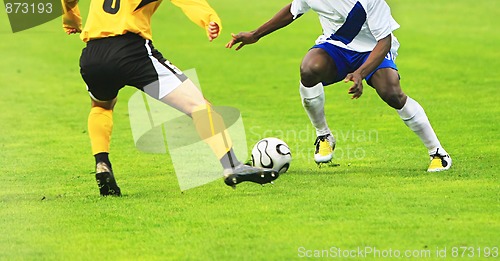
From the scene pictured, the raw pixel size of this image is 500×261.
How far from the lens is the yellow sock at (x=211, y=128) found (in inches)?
342

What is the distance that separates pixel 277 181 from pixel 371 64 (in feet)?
4.35

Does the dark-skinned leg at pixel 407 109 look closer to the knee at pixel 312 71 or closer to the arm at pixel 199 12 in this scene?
the knee at pixel 312 71

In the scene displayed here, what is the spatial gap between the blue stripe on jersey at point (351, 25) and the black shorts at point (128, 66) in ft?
6.51

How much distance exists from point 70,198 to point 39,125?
18.3 ft

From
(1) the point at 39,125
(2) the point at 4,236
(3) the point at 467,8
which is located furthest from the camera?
(3) the point at 467,8

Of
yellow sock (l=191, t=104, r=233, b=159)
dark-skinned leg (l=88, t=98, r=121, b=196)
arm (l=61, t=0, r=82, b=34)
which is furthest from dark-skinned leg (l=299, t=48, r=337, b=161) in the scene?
arm (l=61, t=0, r=82, b=34)

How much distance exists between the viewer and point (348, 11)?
32.5ft

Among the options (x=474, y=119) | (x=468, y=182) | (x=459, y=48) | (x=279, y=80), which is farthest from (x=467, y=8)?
(x=468, y=182)

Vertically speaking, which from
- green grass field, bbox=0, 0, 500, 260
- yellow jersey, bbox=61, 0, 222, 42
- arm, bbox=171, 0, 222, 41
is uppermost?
arm, bbox=171, 0, 222, 41

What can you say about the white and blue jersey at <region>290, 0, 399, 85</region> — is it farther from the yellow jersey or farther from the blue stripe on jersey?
the yellow jersey

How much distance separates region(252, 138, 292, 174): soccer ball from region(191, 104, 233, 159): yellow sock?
1.08 m

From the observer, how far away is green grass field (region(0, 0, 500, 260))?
22.8ft

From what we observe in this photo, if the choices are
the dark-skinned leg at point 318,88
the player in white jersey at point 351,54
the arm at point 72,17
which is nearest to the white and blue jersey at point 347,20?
the player in white jersey at point 351,54

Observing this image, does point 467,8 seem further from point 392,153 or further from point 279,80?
point 392,153
